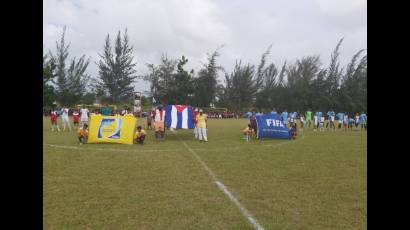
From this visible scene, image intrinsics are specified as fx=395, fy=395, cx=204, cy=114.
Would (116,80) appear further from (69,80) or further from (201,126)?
(201,126)

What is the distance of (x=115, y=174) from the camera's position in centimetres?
1016

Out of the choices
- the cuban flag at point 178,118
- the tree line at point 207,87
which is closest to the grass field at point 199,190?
the cuban flag at point 178,118

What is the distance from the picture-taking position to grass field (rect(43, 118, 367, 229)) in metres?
6.24

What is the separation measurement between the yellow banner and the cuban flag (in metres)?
3.11

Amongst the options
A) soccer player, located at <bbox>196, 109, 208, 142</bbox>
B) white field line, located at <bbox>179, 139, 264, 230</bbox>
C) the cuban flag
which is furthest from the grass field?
the cuban flag

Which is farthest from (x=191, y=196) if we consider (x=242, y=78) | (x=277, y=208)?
(x=242, y=78)

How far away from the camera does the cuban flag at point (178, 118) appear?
67.9 ft

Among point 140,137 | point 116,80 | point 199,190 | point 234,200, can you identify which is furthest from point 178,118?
point 116,80

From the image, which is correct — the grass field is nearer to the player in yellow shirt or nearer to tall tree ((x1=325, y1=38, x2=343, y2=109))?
the player in yellow shirt

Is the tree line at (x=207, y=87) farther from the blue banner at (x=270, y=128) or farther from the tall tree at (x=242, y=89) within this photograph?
the blue banner at (x=270, y=128)

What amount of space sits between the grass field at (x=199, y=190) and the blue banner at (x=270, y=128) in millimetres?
6519

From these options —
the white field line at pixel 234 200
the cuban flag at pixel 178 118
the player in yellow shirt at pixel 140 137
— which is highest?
the cuban flag at pixel 178 118

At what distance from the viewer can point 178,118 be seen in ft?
68.4
